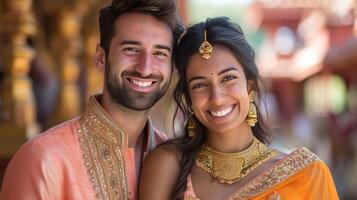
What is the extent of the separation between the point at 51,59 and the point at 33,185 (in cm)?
380

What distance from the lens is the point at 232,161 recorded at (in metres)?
1.79

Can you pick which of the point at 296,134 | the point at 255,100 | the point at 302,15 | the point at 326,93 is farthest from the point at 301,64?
the point at 255,100

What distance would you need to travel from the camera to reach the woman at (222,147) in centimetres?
171

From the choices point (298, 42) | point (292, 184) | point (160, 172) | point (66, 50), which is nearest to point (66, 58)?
point (66, 50)

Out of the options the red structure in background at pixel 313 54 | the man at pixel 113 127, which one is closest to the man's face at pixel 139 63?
the man at pixel 113 127

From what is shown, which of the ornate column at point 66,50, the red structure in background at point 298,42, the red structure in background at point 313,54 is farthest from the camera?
the red structure in background at point 298,42

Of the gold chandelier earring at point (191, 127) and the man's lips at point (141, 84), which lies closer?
the man's lips at point (141, 84)

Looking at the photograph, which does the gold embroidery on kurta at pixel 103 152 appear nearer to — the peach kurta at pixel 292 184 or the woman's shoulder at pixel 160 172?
the woman's shoulder at pixel 160 172

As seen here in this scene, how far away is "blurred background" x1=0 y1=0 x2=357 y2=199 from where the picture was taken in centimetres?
354

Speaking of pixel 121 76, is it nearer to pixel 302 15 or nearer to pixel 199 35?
pixel 199 35

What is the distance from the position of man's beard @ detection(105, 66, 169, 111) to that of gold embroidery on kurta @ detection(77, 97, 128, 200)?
7 centimetres

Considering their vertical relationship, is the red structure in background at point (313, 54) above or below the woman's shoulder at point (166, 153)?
below

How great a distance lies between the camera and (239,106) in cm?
174

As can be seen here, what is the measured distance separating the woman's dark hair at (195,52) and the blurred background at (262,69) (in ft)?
0.46
